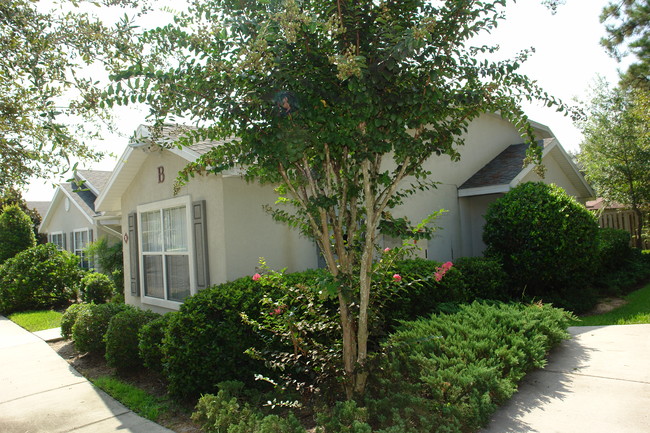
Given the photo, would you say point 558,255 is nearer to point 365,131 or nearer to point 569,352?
point 569,352

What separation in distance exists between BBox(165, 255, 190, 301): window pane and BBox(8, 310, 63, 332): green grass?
12.5 feet

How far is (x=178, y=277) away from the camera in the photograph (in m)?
9.06

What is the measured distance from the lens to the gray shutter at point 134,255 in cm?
1020

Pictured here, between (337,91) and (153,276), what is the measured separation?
7.39 meters

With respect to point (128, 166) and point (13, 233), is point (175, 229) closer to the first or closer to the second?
point (128, 166)

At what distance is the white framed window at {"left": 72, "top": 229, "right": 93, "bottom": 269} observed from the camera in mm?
17938

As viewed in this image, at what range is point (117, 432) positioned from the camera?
4.83 metres

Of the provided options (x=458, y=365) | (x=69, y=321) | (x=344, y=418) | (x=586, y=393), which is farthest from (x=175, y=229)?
(x=586, y=393)

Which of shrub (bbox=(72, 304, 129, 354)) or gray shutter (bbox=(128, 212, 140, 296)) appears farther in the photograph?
gray shutter (bbox=(128, 212, 140, 296))

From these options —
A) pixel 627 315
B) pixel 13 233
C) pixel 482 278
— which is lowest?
pixel 627 315

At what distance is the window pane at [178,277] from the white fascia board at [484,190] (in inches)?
253

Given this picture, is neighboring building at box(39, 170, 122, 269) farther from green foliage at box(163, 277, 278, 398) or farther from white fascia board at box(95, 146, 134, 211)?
green foliage at box(163, 277, 278, 398)

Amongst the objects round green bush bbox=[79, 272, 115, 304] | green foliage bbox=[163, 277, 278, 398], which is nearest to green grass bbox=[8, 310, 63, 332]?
round green bush bbox=[79, 272, 115, 304]

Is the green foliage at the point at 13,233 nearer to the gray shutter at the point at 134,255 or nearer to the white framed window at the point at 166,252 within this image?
the gray shutter at the point at 134,255
